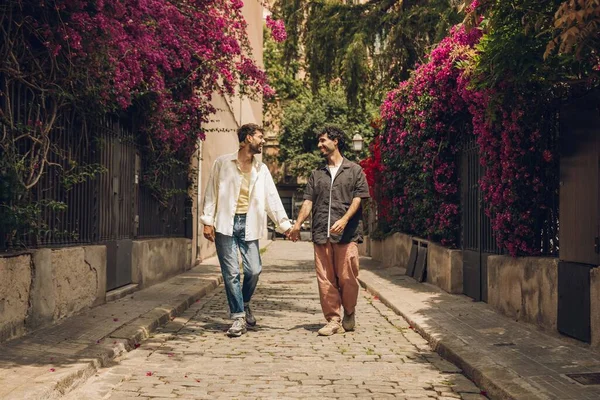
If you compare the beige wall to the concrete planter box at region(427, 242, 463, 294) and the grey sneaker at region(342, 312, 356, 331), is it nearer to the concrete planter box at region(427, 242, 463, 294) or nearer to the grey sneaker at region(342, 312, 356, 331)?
the concrete planter box at region(427, 242, 463, 294)

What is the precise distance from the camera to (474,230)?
35.3ft

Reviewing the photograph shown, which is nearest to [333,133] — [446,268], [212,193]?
[212,193]

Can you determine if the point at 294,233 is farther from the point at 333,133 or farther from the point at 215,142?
the point at 215,142

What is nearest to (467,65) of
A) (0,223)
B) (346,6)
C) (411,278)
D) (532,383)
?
(532,383)

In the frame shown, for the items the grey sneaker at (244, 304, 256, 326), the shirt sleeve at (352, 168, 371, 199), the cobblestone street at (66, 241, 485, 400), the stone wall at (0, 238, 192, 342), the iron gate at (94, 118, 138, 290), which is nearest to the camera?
the cobblestone street at (66, 241, 485, 400)

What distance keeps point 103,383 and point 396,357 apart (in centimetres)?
251

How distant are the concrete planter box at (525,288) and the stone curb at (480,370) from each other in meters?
0.98

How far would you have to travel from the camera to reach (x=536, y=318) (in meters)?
7.73

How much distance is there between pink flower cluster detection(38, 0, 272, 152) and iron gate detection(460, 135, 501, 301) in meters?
3.68

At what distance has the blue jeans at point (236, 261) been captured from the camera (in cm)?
799

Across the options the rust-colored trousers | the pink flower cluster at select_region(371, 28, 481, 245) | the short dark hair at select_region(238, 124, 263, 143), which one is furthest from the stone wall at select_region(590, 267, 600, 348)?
the pink flower cluster at select_region(371, 28, 481, 245)

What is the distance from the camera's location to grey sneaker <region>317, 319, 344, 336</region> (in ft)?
26.3

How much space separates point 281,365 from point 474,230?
16.6 feet

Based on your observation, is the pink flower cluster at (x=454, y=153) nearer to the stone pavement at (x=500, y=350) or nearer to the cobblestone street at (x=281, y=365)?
the stone pavement at (x=500, y=350)
